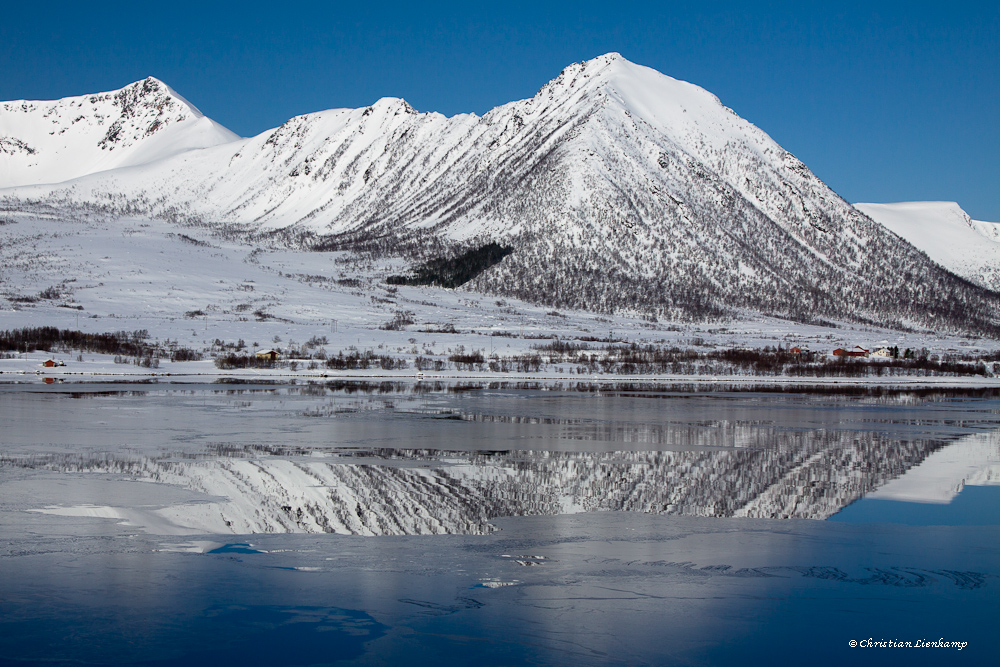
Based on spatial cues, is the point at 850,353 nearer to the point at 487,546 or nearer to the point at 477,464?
the point at 477,464

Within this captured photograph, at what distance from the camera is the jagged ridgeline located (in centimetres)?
12950

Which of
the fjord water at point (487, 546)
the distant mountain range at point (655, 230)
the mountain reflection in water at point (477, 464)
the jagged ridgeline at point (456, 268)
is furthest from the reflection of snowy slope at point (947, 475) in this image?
the jagged ridgeline at point (456, 268)

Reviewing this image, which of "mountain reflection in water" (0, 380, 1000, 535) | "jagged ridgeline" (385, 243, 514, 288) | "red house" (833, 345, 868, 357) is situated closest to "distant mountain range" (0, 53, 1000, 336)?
"jagged ridgeline" (385, 243, 514, 288)

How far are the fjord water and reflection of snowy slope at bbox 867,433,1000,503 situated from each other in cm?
8

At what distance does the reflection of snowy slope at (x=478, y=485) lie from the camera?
1191 cm

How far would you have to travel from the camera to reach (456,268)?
132 metres

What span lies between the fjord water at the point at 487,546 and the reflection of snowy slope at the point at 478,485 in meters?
0.07

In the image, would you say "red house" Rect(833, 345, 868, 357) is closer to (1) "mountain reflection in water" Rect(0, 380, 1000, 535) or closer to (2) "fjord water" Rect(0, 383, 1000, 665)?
(1) "mountain reflection in water" Rect(0, 380, 1000, 535)

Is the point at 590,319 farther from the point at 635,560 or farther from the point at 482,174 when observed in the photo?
the point at 635,560

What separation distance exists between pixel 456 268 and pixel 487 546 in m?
123

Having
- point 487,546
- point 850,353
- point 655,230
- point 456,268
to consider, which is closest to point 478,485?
point 487,546

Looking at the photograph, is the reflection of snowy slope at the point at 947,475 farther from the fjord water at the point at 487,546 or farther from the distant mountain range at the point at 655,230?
the distant mountain range at the point at 655,230

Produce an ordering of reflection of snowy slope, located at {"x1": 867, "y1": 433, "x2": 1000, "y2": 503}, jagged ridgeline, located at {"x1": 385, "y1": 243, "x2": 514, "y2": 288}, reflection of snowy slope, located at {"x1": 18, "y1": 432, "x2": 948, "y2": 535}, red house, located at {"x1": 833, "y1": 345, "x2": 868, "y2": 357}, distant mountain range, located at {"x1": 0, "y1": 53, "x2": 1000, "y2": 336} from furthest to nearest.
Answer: distant mountain range, located at {"x1": 0, "y1": 53, "x2": 1000, "y2": 336}
jagged ridgeline, located at {"x1": 385, "y1": 243, "x2": 514, "y2": 288}
red house, located at {"x1": 833, "y1": 345, "x2": 868, "y2": 357}
reflection of snowy slope, located at {"x1": 867, "y1": 433, "x2": 1000, "y2": 503}
reflection of snowy slope, located at {"x1": 18, "y1": 432, "x2": 948, "y2": 535}

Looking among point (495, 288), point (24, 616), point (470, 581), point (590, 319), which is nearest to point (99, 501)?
point (24, 616)
